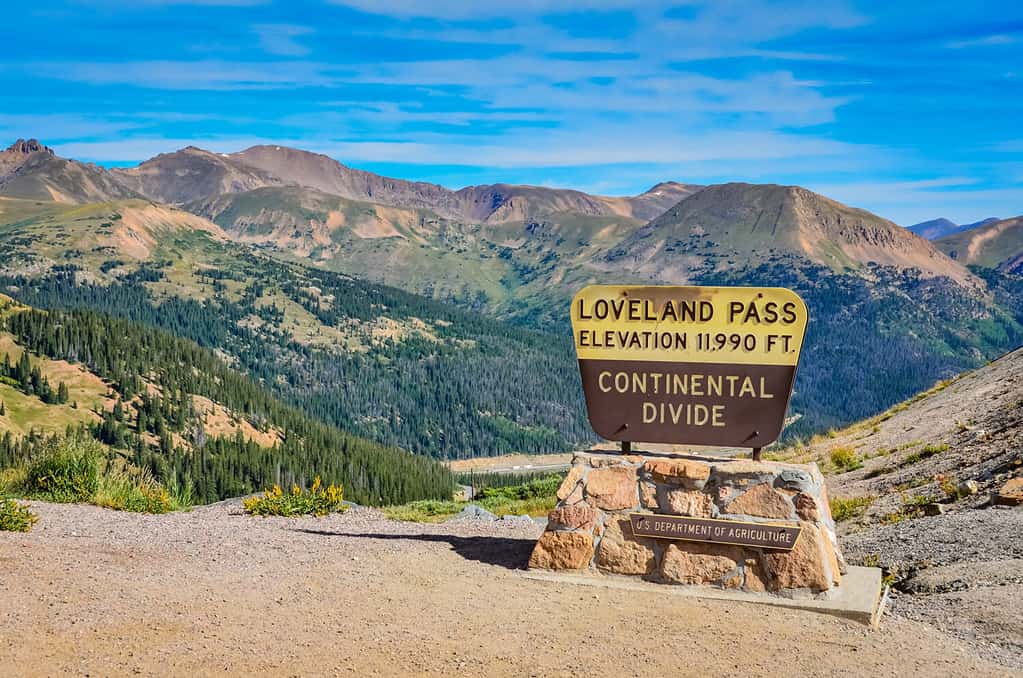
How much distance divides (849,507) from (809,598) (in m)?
11.2

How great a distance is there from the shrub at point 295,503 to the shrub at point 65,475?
385 centimetres

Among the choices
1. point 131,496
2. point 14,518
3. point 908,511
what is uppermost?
point 14,518

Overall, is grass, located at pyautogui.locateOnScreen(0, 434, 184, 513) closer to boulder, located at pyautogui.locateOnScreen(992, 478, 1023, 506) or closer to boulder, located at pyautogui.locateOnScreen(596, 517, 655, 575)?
boulder, located at pyautogui.locateOnScreen(596, 517, 655, 575)

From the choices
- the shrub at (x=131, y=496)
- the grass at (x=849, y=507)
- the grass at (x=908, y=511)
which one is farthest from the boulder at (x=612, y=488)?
the shrub at (x=131, y=496)

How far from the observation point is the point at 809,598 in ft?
50.4

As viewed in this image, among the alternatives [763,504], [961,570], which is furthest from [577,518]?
[961,570]

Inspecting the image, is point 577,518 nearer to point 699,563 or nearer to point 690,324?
point 699,563

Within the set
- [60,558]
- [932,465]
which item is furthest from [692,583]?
[932,465]

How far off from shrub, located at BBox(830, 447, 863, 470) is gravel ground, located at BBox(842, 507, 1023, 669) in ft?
38.7

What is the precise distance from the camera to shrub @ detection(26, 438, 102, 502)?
72.5 feet

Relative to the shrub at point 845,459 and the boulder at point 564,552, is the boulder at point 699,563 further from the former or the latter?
the shrub at point 845,459

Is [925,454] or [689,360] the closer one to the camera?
[689,360]

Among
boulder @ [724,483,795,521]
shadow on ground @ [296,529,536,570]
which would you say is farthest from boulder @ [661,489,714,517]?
shadow on ground @ [296,529,536,570]

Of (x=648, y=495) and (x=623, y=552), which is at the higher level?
(x=648, y=495)
